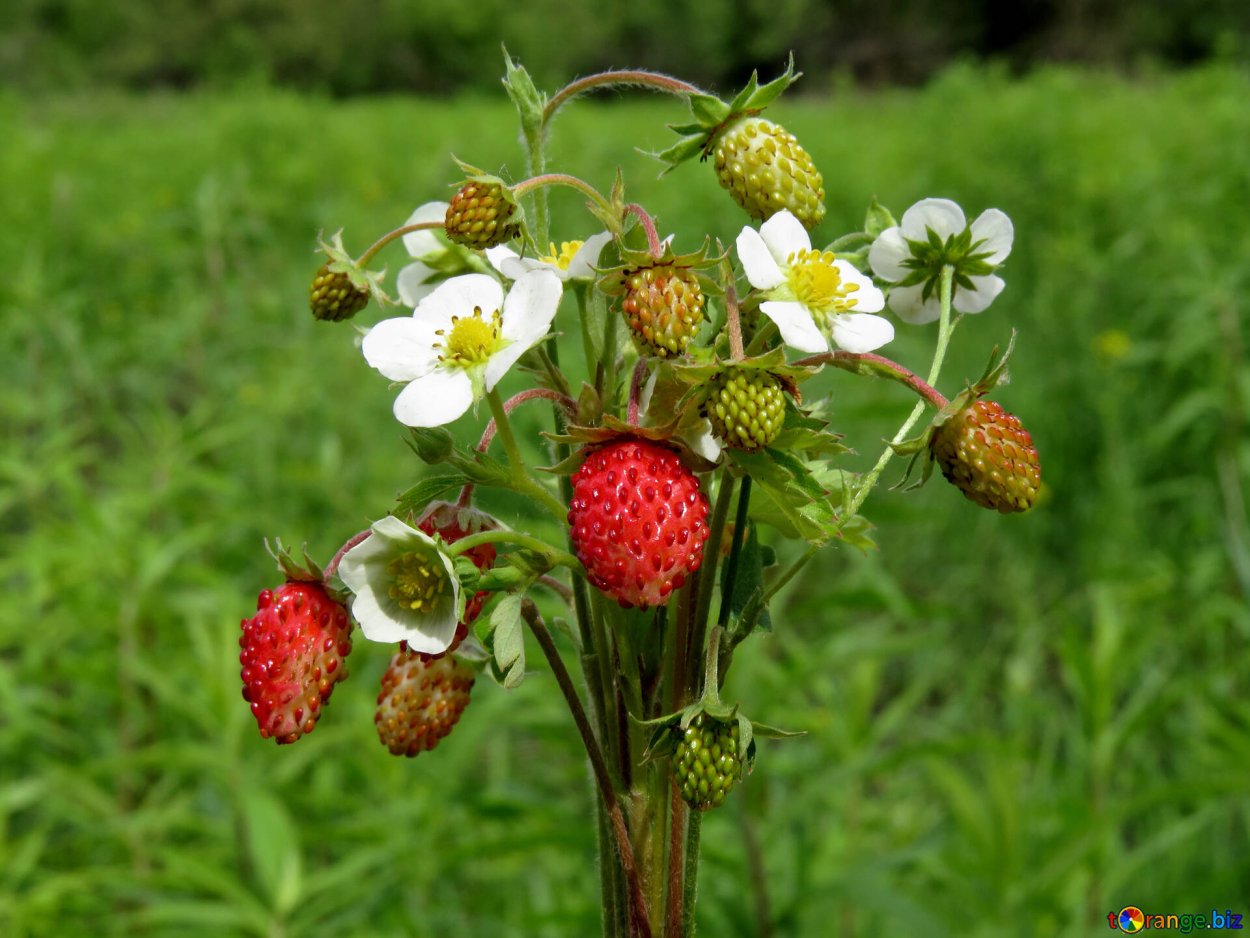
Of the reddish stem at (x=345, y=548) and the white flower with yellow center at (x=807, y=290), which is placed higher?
the white flower with yellow center at (x=807, y=290)

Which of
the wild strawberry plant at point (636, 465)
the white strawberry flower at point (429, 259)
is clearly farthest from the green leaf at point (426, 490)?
the white strawberry flower at point (429, 259)

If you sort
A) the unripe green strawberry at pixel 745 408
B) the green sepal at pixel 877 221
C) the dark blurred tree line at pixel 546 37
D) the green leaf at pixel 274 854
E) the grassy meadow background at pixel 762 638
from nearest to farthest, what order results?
the unripe green strawberry at pixel 745 408 → the green sepal at pixel 877 221 → the green leaf at pixel 274 854 → the grassy meadow background at pixel 762 638 → the dark blurred tree line at pixel 546 37

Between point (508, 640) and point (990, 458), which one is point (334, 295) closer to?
point (508, 640)

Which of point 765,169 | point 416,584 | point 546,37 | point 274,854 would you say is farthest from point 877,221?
point 546,37

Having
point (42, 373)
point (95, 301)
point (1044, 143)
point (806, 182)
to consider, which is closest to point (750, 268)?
point (806, 182)

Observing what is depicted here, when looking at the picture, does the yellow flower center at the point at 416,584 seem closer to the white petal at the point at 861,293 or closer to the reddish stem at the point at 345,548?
the reddish stem at the point at 345,548

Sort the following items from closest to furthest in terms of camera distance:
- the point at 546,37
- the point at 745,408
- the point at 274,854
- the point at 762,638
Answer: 1. the point at 745,408
2. the point at 762,638
3. the point at 274,854
4. the point at 546,37

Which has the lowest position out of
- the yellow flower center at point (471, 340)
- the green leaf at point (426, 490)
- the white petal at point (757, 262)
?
the green leaf at point (426, 490)

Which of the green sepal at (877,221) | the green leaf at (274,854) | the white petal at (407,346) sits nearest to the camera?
the white petal at (407,346)
